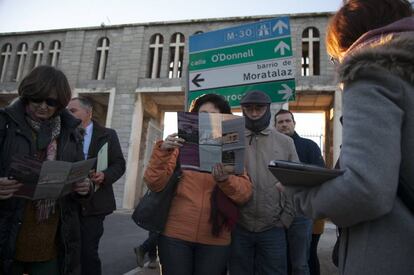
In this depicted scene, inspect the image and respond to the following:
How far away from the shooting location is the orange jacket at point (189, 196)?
2254mm

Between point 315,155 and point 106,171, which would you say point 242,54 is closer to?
point 315,155

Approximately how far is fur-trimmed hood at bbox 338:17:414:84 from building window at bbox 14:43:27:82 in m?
20.2

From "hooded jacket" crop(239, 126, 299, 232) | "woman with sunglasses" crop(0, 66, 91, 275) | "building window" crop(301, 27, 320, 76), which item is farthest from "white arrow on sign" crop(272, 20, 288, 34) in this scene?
"building window" crop(301, 27, 320, 76)

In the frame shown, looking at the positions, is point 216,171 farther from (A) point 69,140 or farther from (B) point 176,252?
(A) point 69,140

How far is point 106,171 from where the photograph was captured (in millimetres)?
3240

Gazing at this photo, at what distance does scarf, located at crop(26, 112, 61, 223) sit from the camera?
1962mm

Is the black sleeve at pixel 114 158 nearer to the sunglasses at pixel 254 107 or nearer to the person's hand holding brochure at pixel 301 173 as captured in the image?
the sunglasses at pixel 254 107

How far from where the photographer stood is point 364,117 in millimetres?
1057

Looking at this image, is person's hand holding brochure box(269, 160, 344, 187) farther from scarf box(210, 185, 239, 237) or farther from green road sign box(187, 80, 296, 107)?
green road sign box(187, 80, 296, 107)

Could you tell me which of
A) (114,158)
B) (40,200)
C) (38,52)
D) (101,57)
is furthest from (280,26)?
(38,52)

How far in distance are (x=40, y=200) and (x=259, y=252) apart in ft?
5.35

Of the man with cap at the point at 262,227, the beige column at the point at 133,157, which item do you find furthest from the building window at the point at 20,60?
the man with cap at the point at 262,227

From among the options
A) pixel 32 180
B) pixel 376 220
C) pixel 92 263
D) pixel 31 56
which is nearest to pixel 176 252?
pixel 32 180

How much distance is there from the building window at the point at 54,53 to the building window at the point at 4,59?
9.04 feet
